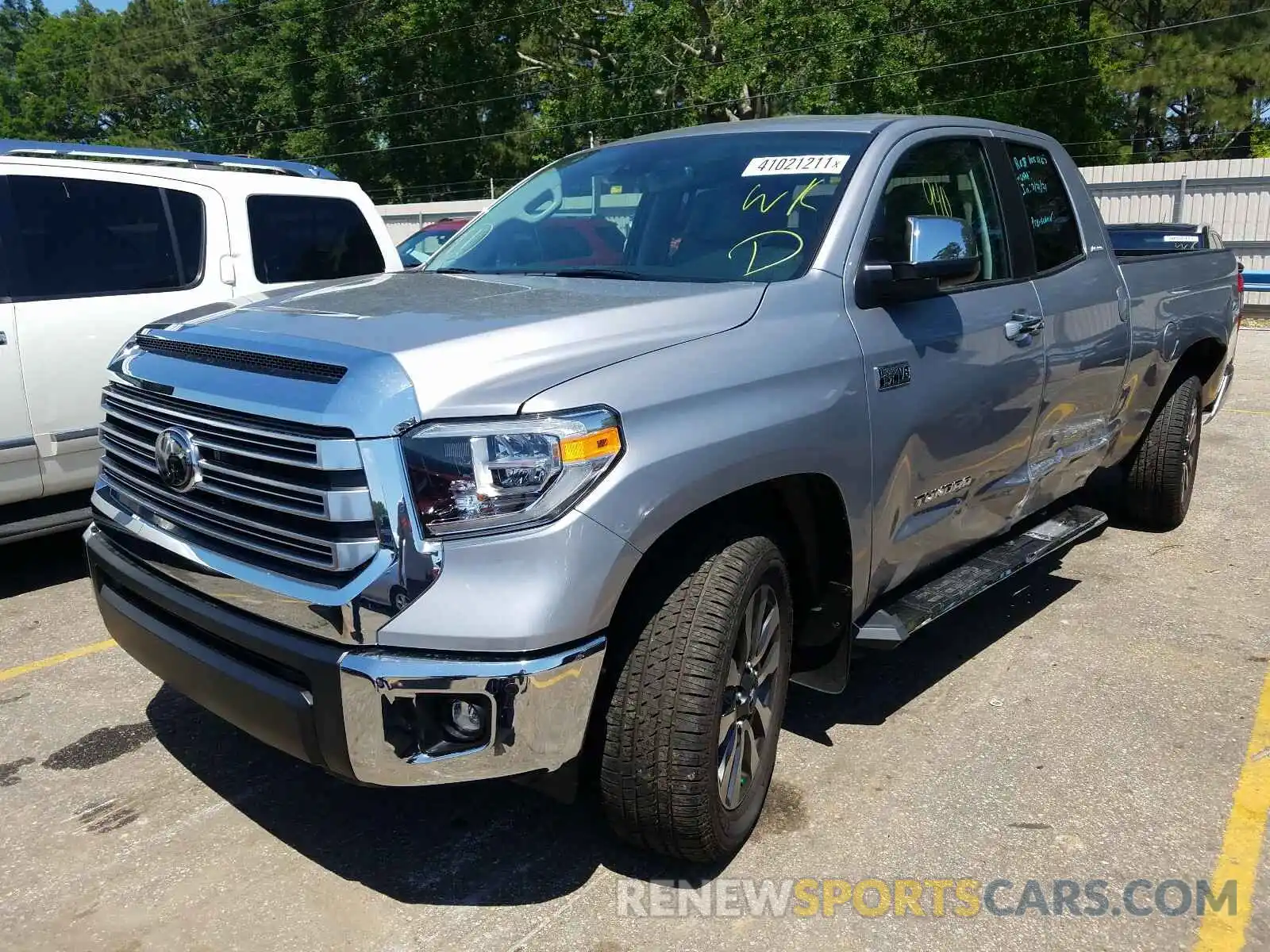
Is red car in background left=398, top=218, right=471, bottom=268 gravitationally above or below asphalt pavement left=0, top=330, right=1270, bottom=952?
above

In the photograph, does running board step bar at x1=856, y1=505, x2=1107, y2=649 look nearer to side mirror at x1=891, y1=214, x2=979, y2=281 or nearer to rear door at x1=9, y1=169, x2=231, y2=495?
side mirror at x1=891, y1=214, x2=979, y2=281

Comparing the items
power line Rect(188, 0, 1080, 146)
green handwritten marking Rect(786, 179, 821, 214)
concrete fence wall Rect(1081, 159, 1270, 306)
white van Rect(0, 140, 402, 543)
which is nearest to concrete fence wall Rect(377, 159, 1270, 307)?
concrete fence wall Rect(1081, 159, 1270, 306)

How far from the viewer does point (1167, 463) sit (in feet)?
19.0

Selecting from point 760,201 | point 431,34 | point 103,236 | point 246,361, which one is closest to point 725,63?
point 431,34

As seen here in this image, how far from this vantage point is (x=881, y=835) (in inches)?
124

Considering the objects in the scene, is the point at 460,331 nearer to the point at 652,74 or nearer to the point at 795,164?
the point at 795,164

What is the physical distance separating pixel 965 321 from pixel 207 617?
2539 mm

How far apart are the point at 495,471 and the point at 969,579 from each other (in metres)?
2.21

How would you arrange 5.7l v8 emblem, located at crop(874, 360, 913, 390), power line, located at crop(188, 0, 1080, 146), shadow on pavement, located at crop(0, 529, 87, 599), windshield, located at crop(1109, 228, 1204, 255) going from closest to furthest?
5.7l v8 emblem, located at crop(874, 360, 913, 390) → shadow on pavement, located at crop(0, 529, 87, 599) → windshield, located at crop(1109, 228, 1204, 255) → power line, located at crop(188, 0, 1080, 146)

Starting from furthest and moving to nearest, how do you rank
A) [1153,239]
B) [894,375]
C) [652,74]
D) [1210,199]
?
1. [652,74]
2. [1210,199]
3. [1153,239]
4. [894,375]

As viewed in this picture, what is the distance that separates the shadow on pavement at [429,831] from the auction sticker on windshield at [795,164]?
2130 millimetres

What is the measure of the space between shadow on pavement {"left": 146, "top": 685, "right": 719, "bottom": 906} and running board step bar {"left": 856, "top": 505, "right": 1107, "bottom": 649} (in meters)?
0.95

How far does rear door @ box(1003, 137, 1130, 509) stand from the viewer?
4.27 metres

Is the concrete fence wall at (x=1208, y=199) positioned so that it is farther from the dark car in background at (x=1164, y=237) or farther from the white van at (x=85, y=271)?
the white van at (x=85, y=271)
